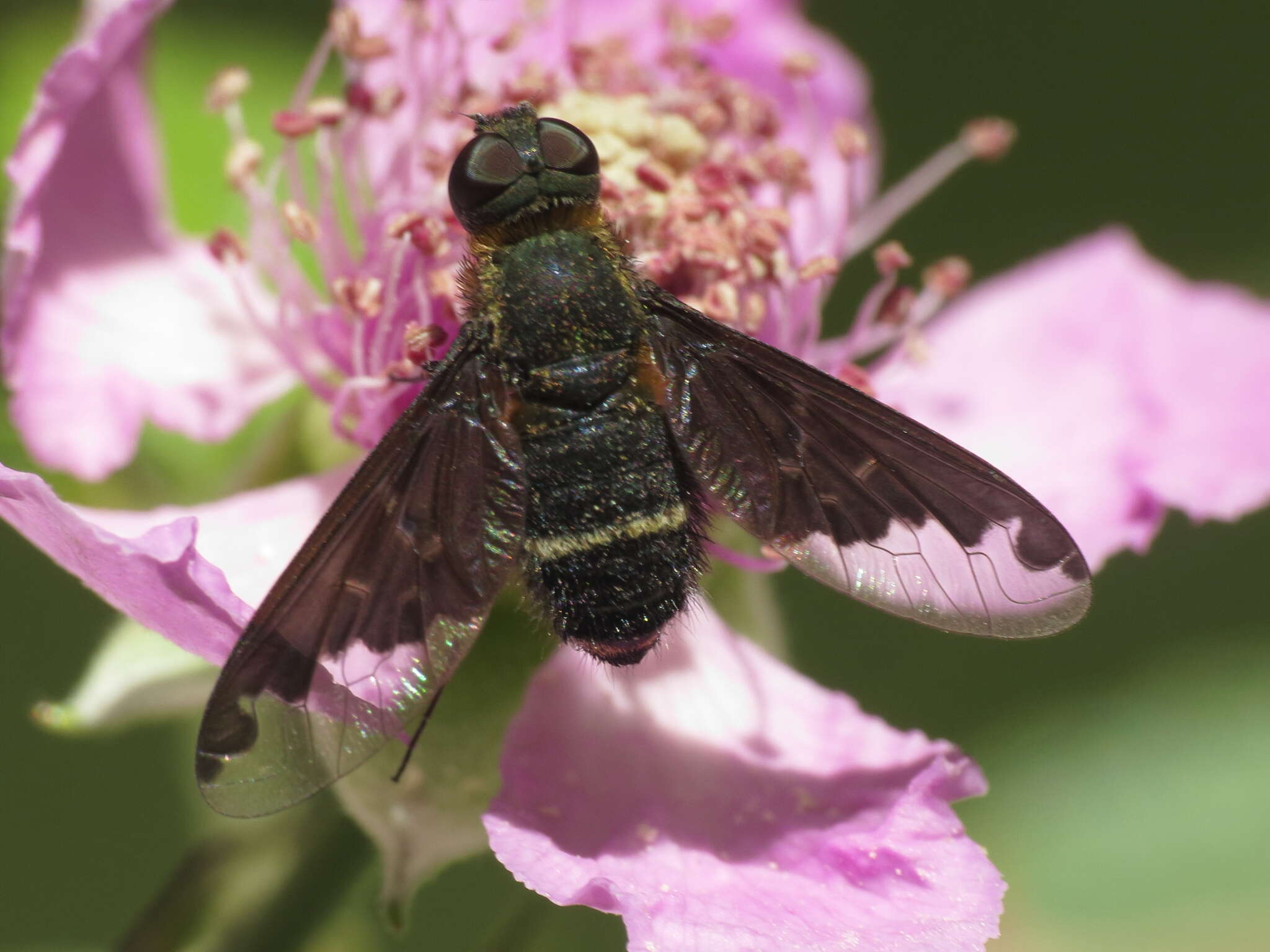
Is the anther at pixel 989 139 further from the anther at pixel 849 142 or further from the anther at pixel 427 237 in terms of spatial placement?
the anther at pixel 427 237

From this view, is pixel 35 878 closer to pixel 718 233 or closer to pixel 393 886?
pixel 393 886

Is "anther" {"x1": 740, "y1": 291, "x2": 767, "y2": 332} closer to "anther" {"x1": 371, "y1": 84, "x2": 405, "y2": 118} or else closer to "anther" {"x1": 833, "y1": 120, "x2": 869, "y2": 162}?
"anther" {"x1": 833, "y1": 120, "x2": 869, "y2": 162}

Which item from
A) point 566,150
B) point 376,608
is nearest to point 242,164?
point 566,150

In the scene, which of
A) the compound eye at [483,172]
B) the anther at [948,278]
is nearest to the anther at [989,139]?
the anther at [948,278]

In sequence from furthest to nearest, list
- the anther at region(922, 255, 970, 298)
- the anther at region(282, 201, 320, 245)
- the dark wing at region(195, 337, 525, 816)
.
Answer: the anther at region(922, 255, 970, 298) < the anther at region(282, 201, 320, 245) < the dark wing at region(195, 337, 525, 816)

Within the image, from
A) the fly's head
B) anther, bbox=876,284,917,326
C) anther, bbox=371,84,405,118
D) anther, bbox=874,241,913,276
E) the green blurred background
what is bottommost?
the green blurred background

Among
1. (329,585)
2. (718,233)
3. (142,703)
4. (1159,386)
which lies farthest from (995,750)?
Answer: (329,585)

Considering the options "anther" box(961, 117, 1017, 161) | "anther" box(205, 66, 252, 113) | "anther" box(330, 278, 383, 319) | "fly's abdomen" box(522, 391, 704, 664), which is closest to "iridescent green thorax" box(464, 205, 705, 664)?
"fly's abdomen" box(522, 391, 704, 664)

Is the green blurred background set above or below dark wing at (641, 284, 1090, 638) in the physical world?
below
